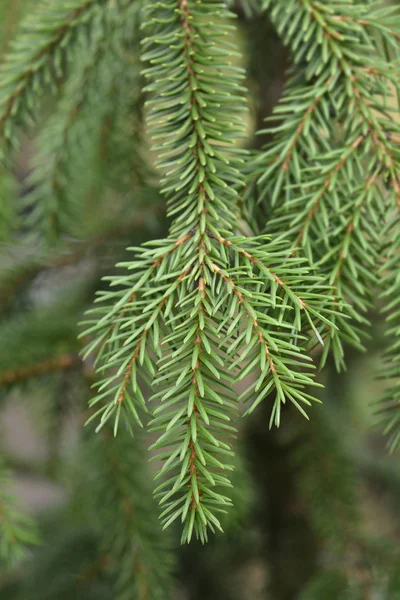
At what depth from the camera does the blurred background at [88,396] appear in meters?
0.57

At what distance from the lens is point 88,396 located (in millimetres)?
562

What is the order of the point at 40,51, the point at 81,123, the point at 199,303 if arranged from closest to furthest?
1. the point at 199,303
2. the point at 40,51
3. the point at 81,123

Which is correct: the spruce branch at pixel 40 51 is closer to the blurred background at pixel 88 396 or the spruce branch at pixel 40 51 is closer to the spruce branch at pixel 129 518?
the blurred background at pixel 88 396

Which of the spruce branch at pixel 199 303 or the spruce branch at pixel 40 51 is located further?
the spruce branch at pixel 40 51

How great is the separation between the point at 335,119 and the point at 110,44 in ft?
0.61

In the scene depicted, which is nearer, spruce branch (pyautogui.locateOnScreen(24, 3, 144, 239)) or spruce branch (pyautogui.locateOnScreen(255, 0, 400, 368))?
spruce branch (pyautogui.locateOnScreen(255, 0, 400, 368))

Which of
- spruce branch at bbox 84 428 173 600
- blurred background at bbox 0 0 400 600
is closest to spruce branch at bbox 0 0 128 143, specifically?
blurred background at bbox 0 0 400 600

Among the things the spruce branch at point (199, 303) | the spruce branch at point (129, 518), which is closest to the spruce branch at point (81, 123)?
the spruce branch at point (199, 303)

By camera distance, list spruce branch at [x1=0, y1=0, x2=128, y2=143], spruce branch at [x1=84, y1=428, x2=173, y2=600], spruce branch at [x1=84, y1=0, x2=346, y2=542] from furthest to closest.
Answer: spruce branch at [x1=84, y1=428, x2=173, y2=600] → spruce branch at [x1=0, y1=0, x2=128, y2=143] → spruce branch at [x1=84, y1=0, x2=346, y2=542]

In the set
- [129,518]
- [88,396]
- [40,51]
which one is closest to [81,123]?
[40,51]

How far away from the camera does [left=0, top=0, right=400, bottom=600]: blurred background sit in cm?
57

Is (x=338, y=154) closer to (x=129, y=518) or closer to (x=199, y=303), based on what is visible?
(x=199, y=303)

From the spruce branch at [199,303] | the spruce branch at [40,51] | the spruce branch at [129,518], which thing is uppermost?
the spruce branch at [40,51]

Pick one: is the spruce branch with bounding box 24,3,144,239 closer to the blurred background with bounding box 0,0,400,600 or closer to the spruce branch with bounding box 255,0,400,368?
the blurred background with bounding box 0,0,400,600
